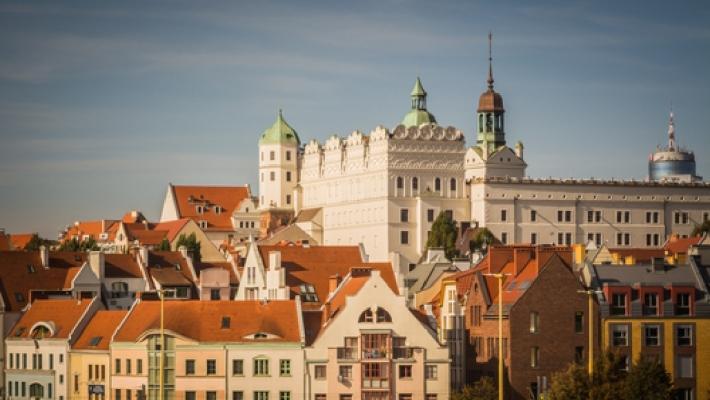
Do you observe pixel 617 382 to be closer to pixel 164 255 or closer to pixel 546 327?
pixel 546 327

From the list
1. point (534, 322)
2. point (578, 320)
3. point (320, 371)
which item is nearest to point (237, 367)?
point (320, 371)

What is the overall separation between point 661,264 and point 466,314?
11.7 metres

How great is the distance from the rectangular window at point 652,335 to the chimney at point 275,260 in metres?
36.9

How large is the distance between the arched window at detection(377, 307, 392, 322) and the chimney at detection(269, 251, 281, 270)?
33.5m

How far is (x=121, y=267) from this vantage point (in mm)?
154375

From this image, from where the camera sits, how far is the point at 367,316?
111250mm

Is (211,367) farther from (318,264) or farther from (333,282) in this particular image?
(318,264)

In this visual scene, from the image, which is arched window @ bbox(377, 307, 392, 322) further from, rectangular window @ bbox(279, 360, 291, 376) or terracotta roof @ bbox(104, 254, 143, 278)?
terracotta roof @ bbox(104, 254, 143, 278)

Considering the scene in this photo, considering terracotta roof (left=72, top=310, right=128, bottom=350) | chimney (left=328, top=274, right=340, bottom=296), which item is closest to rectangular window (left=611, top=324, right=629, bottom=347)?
chimney (left=328, top=274, right=340, bottom=296)

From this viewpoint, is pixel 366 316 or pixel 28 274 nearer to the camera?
pixel 366 316

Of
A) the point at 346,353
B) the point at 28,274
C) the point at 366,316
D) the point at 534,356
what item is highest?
the point at 28,274

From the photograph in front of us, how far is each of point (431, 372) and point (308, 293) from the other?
31.1 metres

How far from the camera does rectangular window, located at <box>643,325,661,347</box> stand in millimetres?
113812

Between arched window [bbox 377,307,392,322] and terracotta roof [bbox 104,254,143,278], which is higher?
terracotta roof [bbox 104,254,143,278]
